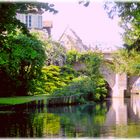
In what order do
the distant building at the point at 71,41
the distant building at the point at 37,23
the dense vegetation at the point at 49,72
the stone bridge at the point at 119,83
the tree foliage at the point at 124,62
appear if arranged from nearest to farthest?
the dense vegetation at the point at 49,72, the tree foliage at the point at 124,62, the distant building at the point at 71,41, the distant building at the point at 37,23, the stone bridge at the point at 119,83

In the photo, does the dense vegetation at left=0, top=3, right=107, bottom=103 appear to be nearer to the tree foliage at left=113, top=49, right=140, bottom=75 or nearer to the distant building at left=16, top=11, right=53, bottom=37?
the tree foliage at left=113, top=49, right=140, bottom=75

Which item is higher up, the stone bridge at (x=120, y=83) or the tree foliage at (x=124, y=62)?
the tree foliage at (x=124, y=62)

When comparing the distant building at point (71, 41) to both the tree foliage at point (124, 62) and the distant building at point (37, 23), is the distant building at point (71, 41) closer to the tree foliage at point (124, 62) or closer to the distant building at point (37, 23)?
the distant building at point (37, 23)

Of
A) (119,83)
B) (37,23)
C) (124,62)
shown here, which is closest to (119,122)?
(124,62)

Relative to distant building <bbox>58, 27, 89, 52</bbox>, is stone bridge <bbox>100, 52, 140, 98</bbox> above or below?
below

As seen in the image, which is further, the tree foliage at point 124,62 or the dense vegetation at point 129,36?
the tree foliage at point 124,62

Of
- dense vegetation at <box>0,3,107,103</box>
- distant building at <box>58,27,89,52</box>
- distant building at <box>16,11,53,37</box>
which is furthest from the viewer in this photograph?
distant building at <box>16,11,53,37</box>

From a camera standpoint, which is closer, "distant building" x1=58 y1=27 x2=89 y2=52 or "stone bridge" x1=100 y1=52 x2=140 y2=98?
"distant building" x1=58 y1=27 x2=89 y2=52

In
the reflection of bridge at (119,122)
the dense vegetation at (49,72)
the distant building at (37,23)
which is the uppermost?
the distant building at (37,23)

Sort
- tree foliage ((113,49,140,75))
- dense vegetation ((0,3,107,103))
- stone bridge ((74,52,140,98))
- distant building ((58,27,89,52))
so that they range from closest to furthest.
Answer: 1. dense vegetation ((0,3,107,103))
2. tree foliage ((113,49,140,75))
3. distant building ((58,27,89,52))
4. stone bridge ((74,52,140,98))

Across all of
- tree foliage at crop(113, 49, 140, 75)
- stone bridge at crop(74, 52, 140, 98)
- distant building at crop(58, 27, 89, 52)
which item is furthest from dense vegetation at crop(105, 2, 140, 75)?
stone bridge at crop(74, 52, 140, 98)

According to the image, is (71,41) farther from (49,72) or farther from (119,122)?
(119,122)

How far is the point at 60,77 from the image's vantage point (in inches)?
1384

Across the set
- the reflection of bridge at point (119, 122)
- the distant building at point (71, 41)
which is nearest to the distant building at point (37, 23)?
the distant building at point (71, 41)
